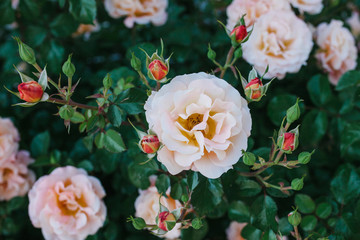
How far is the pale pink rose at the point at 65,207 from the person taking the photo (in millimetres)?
912

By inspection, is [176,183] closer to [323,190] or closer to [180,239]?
[180,239]

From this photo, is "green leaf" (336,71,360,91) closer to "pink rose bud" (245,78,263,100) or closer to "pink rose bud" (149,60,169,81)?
"pink rose bud" (245,78,263,100)

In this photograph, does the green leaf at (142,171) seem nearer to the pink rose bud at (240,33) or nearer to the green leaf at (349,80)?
the pink rose bud at (240,33)

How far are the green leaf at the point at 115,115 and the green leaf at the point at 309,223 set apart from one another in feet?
1.68

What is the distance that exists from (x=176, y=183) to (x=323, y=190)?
21.1 inches


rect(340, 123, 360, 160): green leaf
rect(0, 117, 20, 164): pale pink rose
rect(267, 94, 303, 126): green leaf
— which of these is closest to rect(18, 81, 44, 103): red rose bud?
rect(0, 117, 20, 164): pale pink rose

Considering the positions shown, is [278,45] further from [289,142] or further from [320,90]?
[289,142]

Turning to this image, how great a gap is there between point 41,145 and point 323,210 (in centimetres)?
80

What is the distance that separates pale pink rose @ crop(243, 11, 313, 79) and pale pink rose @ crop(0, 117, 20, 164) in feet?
2.23

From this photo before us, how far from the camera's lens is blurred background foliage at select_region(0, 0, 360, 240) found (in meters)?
0.89

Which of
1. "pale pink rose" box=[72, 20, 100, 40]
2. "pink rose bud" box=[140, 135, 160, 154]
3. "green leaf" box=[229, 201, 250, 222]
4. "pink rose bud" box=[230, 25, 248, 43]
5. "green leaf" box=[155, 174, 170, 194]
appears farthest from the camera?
"pale pink rose" box=[72, 20, 100, 40]

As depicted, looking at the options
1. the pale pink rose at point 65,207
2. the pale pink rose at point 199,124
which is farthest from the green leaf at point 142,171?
the pale pink rose at point 199,124

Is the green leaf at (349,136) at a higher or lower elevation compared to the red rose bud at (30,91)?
lower

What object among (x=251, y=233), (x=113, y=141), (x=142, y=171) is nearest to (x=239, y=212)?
(x=251, y=233)
